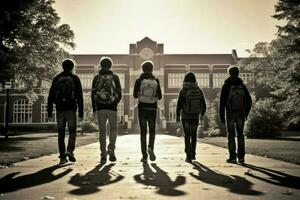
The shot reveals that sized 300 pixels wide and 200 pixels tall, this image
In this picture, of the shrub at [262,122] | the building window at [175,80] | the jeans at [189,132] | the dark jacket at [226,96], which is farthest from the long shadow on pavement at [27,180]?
the building window at [175,80]

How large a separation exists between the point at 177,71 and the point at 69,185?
52.1 meters

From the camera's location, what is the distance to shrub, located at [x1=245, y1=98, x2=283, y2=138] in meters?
21.4

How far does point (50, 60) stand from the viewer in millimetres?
29172

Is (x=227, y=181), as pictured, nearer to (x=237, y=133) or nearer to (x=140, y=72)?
(x=237, y=133)

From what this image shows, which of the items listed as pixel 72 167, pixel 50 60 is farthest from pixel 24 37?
pixel 72 167

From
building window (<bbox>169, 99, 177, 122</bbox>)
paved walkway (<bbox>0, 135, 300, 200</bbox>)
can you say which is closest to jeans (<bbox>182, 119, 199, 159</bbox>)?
paved walkway (<bbox>0, 135, 300, 200</bbox>)

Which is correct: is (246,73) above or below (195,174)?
above

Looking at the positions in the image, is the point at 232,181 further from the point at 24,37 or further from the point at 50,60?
the point at 50,60

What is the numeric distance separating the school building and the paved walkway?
44.7 m

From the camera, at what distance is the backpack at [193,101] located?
7453mm

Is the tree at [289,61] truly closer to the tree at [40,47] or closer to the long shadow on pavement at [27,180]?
the tree at [40,47]

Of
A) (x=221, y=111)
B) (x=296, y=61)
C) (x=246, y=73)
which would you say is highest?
(x=246, y=73)

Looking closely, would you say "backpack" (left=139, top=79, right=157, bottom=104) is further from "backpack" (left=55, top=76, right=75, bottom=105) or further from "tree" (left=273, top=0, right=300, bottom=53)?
"tree" (left=273, top=0, right=300, bottom=53)

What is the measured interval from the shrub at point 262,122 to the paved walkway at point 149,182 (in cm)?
1529
